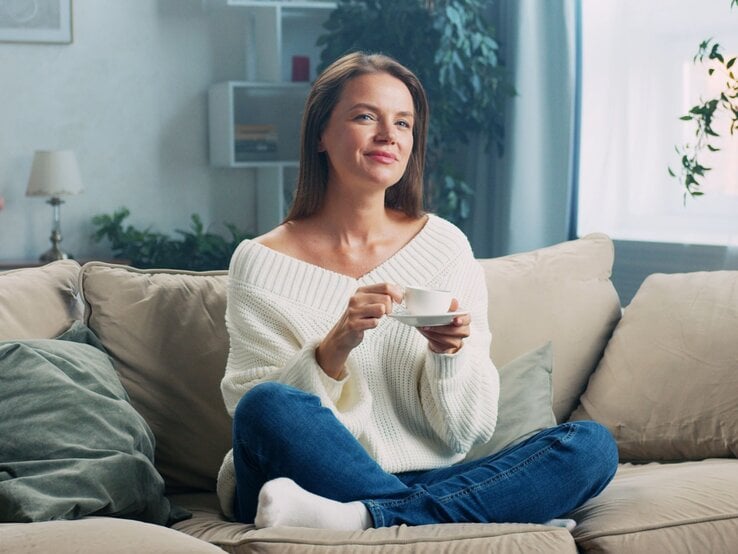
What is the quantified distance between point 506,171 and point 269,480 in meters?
2.65

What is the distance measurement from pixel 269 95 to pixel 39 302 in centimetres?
297

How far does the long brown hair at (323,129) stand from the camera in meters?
2.15

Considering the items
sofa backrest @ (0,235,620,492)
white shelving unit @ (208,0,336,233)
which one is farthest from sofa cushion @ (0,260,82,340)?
white shelving unit @ (208,0,336,233)

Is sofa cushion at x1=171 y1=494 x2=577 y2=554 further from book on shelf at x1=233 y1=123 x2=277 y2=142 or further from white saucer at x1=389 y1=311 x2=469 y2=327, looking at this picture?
book on shelf at x1=233 y1=123 x2=277 y2=142

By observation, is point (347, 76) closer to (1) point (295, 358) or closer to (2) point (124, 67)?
(1) point (295, 358)

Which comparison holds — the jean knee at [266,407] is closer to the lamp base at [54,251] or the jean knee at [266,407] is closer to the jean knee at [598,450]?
the jean knee at [598,450]

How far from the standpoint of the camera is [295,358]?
1.86 meters

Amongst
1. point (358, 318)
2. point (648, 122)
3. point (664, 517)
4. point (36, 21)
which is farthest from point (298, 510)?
point (36, 21)

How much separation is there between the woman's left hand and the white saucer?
88mm

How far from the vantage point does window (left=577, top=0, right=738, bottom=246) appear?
139 inches

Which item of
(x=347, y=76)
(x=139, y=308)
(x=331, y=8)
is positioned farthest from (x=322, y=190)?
(x=331, y=8)

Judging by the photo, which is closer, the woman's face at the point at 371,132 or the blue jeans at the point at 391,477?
the blue jeans at the point at 391,477

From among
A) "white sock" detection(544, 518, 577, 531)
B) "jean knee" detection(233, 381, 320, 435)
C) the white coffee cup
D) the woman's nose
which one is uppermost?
the woman's nose

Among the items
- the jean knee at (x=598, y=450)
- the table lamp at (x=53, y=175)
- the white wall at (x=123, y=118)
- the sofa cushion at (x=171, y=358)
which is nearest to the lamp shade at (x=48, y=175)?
the table lamp at (x=53, y=175)
